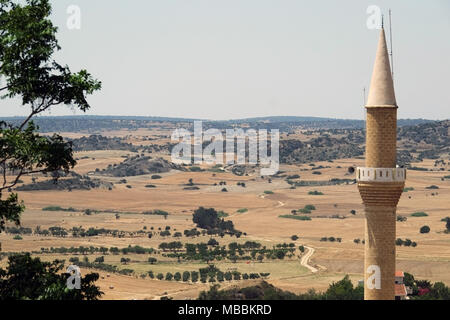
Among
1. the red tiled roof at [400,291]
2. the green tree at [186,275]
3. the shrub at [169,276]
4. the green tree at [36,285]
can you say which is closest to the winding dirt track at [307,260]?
the green tree at [186,275]

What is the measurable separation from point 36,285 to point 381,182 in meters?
13.7

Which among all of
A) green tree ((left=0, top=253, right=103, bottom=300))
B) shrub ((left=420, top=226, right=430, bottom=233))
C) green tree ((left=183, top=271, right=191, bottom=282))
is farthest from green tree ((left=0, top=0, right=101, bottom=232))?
shrub ((left=420, top=226, right=430, bottom=233))

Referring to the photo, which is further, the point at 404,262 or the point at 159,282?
the point at 404,262

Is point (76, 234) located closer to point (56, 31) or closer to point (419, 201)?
point (419, 201)

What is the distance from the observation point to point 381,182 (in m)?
30.9

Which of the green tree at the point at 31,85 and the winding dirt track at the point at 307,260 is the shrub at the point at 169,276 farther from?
the green tree at the point at 31,85

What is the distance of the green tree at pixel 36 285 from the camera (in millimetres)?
27812

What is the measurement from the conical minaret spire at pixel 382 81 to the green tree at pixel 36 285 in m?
13.0

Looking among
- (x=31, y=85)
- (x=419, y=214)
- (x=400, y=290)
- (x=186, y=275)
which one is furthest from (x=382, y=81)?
(x=419, y=214)

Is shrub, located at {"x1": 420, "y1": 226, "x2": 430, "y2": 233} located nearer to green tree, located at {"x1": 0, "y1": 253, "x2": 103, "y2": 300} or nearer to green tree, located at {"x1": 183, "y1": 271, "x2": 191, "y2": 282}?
green tree, located at {"x1": 183, "y1": 271, "x2": 191, "y2": 282}

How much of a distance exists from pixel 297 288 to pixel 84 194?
105 meters

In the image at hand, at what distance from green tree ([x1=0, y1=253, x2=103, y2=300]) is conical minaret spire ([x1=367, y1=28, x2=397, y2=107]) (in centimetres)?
1297
